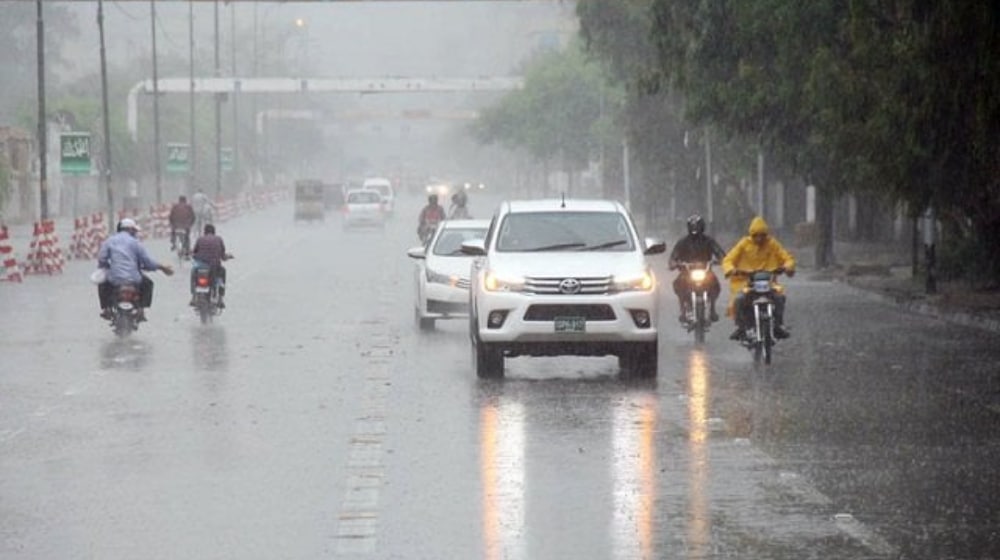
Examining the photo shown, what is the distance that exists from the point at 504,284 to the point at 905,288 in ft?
58.0

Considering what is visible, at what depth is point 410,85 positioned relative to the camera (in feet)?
409

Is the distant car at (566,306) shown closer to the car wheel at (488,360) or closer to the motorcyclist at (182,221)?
the car wheel at (488,360)

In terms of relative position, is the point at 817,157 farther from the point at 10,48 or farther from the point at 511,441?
the point at 10,48

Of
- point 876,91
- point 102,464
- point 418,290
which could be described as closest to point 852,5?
point 876,91

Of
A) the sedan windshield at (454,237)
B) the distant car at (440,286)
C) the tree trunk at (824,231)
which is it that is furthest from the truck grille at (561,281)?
the tree trunk at (824,231)

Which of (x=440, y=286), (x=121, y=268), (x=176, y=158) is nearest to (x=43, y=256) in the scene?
(x=121, y=268)

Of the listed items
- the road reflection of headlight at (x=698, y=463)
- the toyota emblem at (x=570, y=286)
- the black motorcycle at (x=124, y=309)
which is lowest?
the road reflection of headlight at (x=698, y=463)

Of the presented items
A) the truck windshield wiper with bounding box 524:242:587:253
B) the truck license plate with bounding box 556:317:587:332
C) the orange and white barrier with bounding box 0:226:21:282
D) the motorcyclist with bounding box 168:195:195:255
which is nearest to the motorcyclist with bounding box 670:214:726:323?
the truck windshield wiper with bounding box 524:242:587:253

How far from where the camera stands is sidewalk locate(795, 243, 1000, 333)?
3175 centimetres

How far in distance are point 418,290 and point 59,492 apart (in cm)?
1684

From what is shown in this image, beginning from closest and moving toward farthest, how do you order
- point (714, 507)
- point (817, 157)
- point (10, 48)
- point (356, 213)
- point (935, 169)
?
point (714, 507)
point (935, 169)
point (817, 157)
point (356, 213)
point (10, 48)

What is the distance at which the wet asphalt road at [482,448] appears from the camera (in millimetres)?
12094

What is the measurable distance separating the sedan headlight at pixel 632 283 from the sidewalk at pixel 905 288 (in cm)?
882

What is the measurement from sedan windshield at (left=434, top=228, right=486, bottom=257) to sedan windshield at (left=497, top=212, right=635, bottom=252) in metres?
8.17
